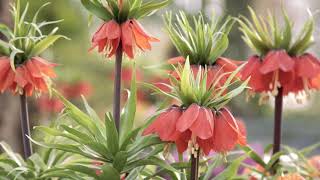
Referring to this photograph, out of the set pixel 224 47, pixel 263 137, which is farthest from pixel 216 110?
pixel 263 137

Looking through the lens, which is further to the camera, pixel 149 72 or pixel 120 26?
pixel 149 72

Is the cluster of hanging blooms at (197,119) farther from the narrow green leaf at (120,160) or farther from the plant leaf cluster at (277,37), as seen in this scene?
the plant leaf cluster at (277,37)

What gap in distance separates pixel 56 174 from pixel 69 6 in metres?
4.91

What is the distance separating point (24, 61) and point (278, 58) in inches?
17.7

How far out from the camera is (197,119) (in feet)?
3.25

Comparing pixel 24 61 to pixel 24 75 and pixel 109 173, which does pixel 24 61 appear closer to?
pixel 24 75

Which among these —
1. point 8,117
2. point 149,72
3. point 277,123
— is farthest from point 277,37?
point 149,72

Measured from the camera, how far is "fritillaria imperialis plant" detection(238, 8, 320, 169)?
4.19 feet

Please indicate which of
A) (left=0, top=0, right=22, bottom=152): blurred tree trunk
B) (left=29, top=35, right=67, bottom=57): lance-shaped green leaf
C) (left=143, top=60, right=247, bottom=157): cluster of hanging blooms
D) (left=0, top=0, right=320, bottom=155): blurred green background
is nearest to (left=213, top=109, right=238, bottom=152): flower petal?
(left=143, top=60, right=247, bottom=157): cluster of hanging blooms

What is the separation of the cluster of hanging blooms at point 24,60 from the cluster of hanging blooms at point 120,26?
0.10 m

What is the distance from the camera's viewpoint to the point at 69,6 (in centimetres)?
593

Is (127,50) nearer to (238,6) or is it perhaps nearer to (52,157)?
(52,157)

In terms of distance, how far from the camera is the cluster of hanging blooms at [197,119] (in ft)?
3.28

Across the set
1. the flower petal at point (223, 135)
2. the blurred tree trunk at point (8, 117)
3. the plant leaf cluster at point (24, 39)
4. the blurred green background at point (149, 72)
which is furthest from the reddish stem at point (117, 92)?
the blurred green background at point (149, 72)
